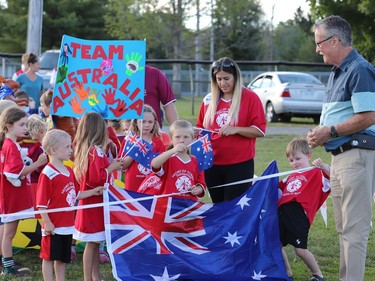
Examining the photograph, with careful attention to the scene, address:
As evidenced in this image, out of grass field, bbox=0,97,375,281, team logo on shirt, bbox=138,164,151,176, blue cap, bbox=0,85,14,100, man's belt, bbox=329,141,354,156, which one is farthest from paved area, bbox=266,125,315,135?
man's belt, bbox=329,141,354,156

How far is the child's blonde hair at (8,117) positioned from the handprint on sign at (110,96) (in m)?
0.77

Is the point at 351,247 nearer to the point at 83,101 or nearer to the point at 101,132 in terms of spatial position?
the point at 101,132

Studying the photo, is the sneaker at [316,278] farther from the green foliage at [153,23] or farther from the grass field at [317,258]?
the green foliage at [153,23]

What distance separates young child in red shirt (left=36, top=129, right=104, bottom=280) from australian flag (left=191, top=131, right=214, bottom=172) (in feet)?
3.68

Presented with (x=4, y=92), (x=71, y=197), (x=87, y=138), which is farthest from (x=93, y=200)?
(x=4, y=92)

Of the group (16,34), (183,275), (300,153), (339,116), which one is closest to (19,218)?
(183,275)

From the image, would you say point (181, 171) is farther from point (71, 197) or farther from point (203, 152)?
point (71, 197)

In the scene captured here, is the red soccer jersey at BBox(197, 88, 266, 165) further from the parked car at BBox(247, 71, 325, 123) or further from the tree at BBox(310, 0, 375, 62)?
the tree at BBox(310, 0, 375, 62)

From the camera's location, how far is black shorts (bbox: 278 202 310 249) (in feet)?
21.2

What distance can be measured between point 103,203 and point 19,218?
102 cm

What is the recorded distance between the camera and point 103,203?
6.18m

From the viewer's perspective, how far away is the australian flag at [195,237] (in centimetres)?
630

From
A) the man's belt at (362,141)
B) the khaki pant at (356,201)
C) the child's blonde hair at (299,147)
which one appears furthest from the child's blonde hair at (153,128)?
the man's belt at (362,141)

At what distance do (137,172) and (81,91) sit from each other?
0.94 meters
